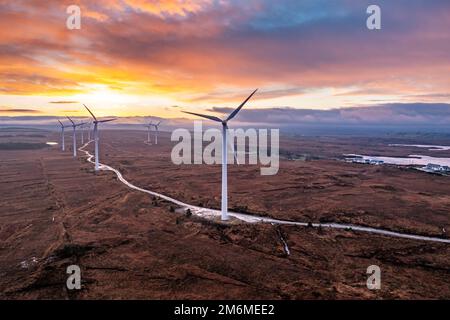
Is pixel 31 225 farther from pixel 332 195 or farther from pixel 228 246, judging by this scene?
pixel 332 195

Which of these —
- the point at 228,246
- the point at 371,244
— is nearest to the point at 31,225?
the point at 228,246

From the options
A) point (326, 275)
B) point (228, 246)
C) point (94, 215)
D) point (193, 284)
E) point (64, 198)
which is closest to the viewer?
point (193, 284)
